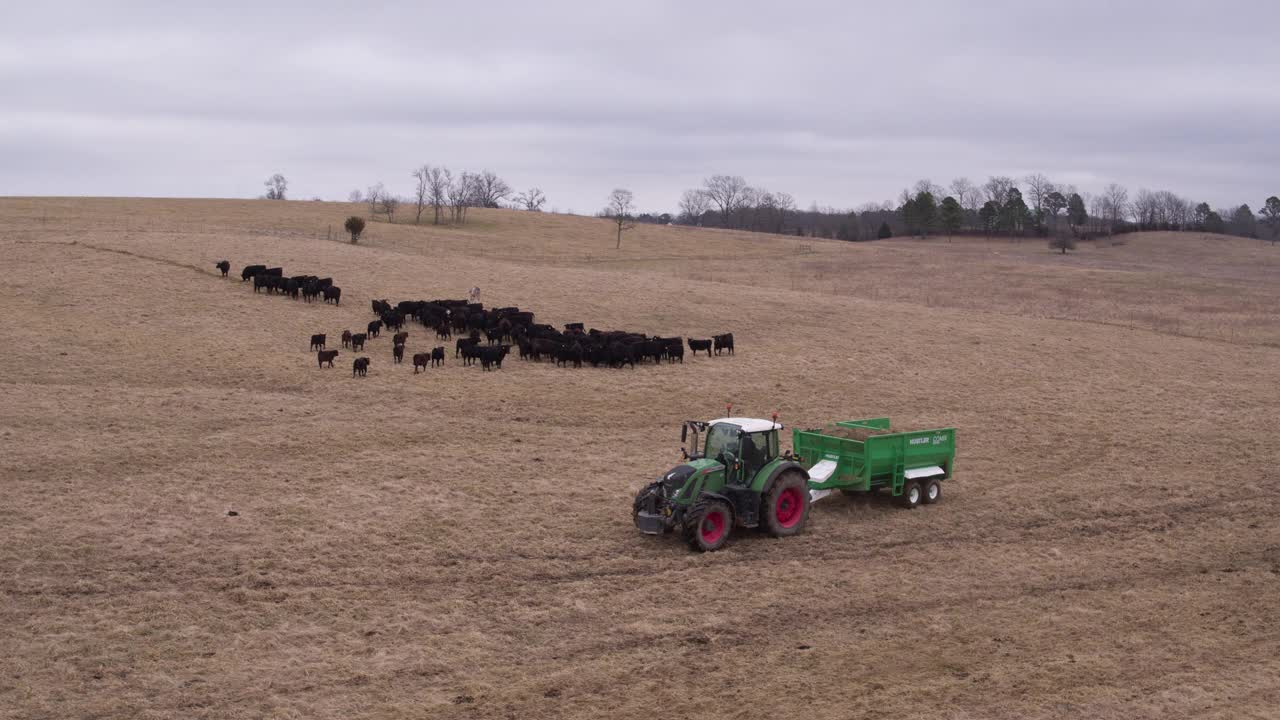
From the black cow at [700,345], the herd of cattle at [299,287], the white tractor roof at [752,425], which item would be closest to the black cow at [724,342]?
the black cow at [700,345]

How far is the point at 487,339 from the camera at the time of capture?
115 ft

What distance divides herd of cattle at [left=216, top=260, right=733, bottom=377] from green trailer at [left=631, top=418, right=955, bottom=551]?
47.2 feet

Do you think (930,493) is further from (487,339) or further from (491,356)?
(487,339)

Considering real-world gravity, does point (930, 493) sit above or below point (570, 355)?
below

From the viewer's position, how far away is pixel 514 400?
27.5 meters

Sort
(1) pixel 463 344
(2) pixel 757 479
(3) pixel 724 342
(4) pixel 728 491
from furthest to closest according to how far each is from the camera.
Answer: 1. (3) pixel 724 342
2. (1) pixel 463 344
3. (2) pixel 757 479
4. (4) pixel 728 491

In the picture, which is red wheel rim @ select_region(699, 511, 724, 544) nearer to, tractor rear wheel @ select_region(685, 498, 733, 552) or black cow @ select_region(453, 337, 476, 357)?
tractor rear wheel @ select_region(685, 498, 733, 552)

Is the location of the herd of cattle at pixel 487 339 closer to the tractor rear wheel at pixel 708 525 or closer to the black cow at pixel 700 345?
the black cow at pixel 700 345

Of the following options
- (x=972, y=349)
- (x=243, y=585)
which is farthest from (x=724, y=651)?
(x=972, y=349)

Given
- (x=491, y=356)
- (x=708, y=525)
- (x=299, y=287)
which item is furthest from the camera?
(x=299, y=287)

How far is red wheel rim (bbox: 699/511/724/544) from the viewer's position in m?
16.1

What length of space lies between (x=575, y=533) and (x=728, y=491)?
2746mm

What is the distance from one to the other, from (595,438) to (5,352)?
18092mm

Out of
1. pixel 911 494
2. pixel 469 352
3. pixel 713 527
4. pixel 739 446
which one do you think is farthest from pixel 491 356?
pixel 713 527
